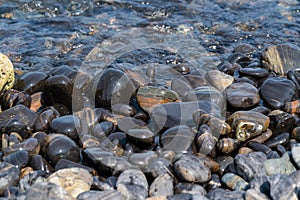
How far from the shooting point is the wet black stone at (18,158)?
4.00 m

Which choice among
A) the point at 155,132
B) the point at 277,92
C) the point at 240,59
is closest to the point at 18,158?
the point at 155,132

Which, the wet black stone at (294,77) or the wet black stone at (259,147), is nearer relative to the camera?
the wet black stone at (259,147)

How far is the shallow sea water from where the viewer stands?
6801mm

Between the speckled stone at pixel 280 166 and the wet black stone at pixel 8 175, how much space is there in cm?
201

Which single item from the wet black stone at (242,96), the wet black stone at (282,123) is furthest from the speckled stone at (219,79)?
the wet black stone at (282,123)

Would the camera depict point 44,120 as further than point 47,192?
Yes

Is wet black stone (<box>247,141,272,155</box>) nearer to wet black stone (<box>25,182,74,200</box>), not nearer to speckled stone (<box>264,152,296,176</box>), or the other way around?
speckled stone (<box>264,152,296,176</box>)

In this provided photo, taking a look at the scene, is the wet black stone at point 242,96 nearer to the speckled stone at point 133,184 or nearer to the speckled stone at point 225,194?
the speckled stone at point 225,194

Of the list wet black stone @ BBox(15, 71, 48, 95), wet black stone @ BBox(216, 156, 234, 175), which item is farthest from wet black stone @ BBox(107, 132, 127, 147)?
wet black stone @ BBox(15, 71, 48, 95)

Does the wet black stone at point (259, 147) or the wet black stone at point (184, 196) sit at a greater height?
the wet black stone at point (184, 196)

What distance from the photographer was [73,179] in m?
3.70

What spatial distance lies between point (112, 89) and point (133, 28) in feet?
9.48

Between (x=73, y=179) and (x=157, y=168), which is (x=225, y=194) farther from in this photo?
(x=73, y=179)

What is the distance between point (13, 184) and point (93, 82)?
71.3 inches
